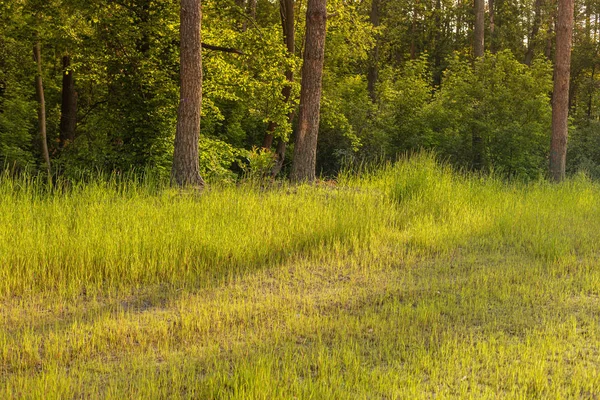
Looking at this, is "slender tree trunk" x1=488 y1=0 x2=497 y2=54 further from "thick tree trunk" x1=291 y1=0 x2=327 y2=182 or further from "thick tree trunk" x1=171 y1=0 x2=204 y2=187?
"thick tree trunk" x1=171 y1=0 x2=204 y2=187

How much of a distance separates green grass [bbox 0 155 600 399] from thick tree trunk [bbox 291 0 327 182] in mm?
3449

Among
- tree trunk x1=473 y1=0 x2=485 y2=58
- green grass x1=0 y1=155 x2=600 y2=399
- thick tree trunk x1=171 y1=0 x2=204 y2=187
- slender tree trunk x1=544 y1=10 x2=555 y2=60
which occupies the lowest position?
green grass x1=0 y1=155 x2=600 y2=399

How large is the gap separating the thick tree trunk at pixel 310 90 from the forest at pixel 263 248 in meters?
0.04

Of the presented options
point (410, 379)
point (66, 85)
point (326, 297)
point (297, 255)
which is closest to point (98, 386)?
point (410, 379)

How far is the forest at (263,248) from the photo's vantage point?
414cm

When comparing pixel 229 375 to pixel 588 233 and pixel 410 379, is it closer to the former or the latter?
pixel 410 379

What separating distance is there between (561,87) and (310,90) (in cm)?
803

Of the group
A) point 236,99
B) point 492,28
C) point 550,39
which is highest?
point 492,28

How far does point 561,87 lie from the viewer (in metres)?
16.6

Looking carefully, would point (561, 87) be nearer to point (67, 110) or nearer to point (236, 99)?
point (236, 99)

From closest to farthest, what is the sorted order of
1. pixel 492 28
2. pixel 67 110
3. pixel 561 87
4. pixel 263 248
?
pixel 263 248
pixel 561 87
pixel 67 110
pixel 492 28

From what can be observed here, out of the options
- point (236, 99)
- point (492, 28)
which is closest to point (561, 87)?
point (236, 99)

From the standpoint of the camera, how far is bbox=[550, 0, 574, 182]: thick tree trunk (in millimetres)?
16125

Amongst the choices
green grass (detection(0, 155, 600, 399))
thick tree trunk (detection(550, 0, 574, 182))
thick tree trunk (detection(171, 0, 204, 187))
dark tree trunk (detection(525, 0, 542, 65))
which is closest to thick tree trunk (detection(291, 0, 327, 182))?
thick tree trunk (detection(171, 0, 204, 187))
